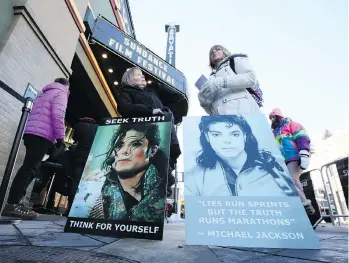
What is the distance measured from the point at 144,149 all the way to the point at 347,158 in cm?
483

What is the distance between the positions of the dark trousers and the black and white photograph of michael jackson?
200 centimetres

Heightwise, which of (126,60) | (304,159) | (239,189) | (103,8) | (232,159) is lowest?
(239,189)

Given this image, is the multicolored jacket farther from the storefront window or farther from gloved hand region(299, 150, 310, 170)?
the storefront window

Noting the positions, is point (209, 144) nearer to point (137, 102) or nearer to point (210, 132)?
point (210, 132)

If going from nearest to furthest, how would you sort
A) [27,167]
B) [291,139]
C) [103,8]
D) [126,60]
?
[27,167] < [291,139] < [126,60] < [103,8]

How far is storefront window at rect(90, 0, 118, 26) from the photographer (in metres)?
7.93

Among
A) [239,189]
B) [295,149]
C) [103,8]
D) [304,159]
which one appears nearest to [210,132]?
[239,189]

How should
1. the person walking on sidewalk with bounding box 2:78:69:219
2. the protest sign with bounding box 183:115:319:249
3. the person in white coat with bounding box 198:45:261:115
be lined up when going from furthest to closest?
the person walking on sidewalk with bounding box 2:78:69:219 → the person in white coat with bounding box 198:45:261:115 → the protest sign with bounding box 183:115:319:249

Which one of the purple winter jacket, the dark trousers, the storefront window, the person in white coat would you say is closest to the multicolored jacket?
the person in white coat

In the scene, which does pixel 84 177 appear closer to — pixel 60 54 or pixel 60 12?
pixel 60 54

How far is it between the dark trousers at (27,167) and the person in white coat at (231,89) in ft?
6.68

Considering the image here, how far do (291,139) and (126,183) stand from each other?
2.63m

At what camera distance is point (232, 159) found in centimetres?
156

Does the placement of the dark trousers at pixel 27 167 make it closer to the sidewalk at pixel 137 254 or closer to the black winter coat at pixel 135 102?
the black winter coat at pixel 135 102
